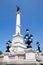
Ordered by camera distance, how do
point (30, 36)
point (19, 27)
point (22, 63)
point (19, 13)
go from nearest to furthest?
point (22, 63) < point (30, 36) < point (19, 27) < point (19, 13)

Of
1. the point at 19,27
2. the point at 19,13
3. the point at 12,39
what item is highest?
the point at 19,13

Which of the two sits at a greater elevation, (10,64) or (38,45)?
(38,45)

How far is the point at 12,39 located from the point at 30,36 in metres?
6.83

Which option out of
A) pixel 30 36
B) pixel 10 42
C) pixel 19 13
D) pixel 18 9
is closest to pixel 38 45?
pixel 30 36

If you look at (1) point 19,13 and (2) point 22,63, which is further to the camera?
(1) point 19,13

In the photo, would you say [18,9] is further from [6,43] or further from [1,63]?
[1,63]

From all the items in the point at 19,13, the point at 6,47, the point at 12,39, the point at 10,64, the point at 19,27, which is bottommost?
the point at 10,64

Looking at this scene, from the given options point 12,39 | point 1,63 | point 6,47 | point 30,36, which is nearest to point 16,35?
point 12,39

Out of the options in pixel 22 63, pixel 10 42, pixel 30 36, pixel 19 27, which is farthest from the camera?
pixel 19 27

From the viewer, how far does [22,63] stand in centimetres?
756

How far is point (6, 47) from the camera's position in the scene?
29.8 meters

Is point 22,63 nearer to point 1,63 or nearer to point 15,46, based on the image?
point 1,63

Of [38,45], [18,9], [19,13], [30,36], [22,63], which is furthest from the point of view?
[18,9]

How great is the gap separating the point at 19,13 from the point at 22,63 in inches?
1173
